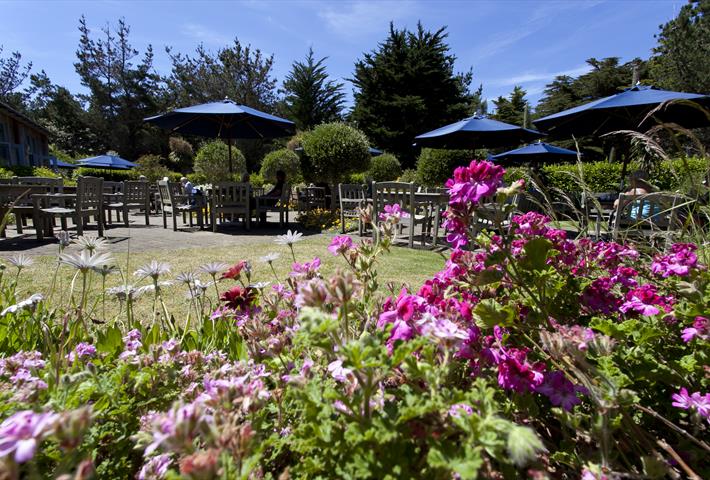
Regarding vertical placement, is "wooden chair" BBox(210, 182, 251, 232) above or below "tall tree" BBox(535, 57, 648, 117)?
below

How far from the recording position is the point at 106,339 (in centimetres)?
138

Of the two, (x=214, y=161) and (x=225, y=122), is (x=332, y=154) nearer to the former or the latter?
(x=225, y=122)

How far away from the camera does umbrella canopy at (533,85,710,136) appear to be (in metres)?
5.89

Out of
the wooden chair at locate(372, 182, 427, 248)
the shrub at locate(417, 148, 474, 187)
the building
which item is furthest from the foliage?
the wooden chair at locate(372, 182, 427, 248)

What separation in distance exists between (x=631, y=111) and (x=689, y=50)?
Result: 21.9 m

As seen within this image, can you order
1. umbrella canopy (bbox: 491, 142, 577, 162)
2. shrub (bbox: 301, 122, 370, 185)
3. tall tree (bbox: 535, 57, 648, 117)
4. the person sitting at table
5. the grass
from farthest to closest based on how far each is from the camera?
1. tall tree (bbox: 535, 57, 648, 117)
2. umbrella canopy (bbox: 491, 142, 577, 162)
3. shrub (bbox: 301, 122, 370, 185)
4. the person sitting at table
5. the grass

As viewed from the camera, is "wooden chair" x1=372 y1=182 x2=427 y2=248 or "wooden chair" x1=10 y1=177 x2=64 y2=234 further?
"wooden chair" x1=10 y1=177 x2=64 y2=234

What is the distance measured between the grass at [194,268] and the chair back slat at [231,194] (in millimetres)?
1929

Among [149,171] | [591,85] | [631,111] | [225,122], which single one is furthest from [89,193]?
[591,85]

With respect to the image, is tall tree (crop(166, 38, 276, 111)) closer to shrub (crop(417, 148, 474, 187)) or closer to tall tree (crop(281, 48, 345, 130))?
tall tree (crop(281, 48, 345, 130))

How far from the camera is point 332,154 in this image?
1035 centimetres

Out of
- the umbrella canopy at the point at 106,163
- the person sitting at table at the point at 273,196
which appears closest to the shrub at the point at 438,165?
the person sitting at table at the point at 273,196

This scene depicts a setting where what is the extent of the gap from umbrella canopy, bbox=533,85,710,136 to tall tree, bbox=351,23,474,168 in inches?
693

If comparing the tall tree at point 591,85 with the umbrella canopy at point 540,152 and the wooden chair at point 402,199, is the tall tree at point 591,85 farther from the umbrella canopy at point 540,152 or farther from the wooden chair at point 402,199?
the wooden chair at point 402,199
